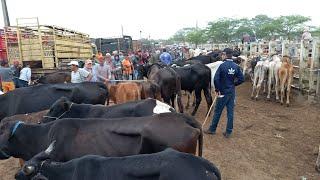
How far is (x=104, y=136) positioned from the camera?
4.65m

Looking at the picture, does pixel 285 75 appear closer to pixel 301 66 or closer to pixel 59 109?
pixel 301 66

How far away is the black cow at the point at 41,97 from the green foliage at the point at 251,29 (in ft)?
112

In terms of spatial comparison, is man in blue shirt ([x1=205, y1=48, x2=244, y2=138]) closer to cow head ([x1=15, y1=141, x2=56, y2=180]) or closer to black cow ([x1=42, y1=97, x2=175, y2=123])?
black cow ([x1=42, y1=97, x2=175, y2=123])

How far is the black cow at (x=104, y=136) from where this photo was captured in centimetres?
449

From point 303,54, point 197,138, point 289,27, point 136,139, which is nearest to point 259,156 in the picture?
point 197,138

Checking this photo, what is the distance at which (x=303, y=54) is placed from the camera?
12.5 m

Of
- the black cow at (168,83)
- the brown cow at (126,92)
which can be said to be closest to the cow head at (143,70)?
the black cow at (168,83)

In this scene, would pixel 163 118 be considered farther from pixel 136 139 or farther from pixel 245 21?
pixel 245 21

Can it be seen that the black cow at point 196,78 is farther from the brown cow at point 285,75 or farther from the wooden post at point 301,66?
the wooden post at point 301,66

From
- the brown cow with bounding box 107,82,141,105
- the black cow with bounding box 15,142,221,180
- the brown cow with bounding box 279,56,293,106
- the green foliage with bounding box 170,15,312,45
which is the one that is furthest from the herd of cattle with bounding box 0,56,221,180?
the green foliage with bounding box 170,15,312,45

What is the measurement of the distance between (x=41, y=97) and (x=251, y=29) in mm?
44937

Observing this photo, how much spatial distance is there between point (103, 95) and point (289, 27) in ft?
123

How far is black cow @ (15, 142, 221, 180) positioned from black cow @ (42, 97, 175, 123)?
1954 millimetres

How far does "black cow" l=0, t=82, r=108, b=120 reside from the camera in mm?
7633
